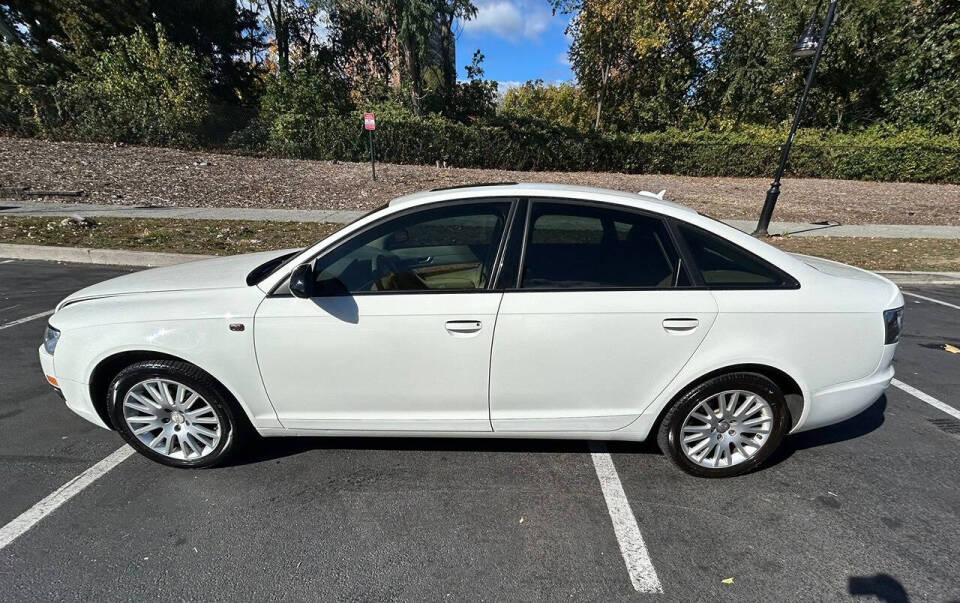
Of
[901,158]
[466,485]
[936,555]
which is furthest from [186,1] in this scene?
[901,158]

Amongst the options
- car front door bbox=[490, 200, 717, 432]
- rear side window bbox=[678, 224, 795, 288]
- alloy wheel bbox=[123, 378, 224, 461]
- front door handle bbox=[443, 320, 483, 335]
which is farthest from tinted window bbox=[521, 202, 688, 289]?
alloy wheel bbox=[123, 378, 224, 461]

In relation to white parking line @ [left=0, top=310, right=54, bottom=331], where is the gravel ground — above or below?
above

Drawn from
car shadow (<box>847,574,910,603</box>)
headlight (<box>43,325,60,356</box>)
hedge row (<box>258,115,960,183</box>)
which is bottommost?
car shadow (<box>847,574,910,603</box>)

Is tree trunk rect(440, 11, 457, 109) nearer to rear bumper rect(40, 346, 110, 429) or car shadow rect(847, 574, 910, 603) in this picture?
rear bumper rect(40, 346, 110, 429)

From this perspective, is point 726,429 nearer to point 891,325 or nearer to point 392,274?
point 891,325

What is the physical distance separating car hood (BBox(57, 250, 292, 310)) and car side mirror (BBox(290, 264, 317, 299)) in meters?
0.48

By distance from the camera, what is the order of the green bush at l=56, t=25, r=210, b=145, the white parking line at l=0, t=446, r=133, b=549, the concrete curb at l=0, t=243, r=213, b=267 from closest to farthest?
the white parking line at l=0, t=446, r=133, b=549 → the concrete curb at l=0, t=243, r=213, b=267 → the green bush at l=56, t=25, r=210, b=145

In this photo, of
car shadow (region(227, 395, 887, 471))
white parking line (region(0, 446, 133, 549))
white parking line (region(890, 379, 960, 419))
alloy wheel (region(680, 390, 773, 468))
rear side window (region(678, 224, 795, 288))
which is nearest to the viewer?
white parking line (region(0, 446, 133, 549))

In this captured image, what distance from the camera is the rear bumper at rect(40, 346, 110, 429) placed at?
267cm

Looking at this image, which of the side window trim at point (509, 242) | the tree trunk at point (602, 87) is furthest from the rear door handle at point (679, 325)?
the tree trunk at point (602, 87)

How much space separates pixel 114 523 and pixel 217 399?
2.44ft

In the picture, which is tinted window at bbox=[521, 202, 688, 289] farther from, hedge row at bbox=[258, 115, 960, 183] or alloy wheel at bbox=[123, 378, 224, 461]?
hedge row at bbox=[258, 115, 960, 183]

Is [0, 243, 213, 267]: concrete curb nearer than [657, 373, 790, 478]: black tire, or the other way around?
[657, 373, 790, 478]: black tire

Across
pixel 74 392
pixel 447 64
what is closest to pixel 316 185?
pixel 447 64
